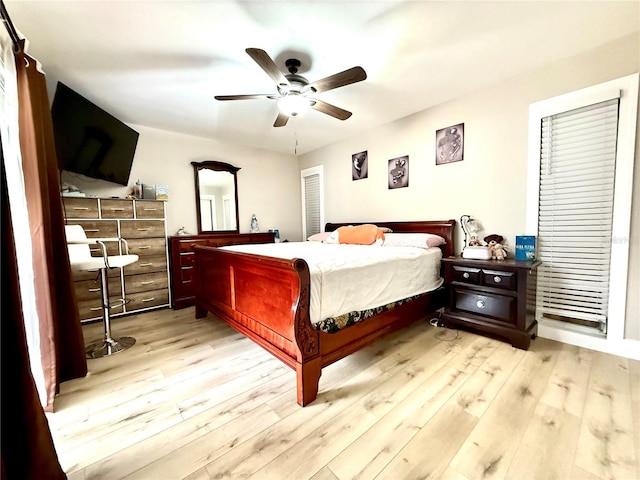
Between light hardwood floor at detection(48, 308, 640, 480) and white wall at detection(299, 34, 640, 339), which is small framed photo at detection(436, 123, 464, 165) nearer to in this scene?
white wall at detection(299, 34, 640, 339)

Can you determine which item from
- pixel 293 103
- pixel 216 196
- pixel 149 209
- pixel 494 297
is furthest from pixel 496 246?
pixel 149 209

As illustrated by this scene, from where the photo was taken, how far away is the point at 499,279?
227 cm

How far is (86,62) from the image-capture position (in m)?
2.11

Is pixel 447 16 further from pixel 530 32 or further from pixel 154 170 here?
pixel 154 170

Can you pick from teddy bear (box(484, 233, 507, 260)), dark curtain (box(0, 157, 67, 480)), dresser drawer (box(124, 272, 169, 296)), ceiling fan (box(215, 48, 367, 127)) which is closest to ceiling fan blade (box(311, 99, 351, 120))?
ceiling fan (box(215, 48, 367, 127))

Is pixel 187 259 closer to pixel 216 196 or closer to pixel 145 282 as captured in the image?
pixel 145 282

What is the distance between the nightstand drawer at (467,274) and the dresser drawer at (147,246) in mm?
3528

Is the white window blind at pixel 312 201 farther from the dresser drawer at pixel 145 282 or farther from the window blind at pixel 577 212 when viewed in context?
the window blind at pixel 577 212

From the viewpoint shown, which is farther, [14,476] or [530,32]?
[530,32]

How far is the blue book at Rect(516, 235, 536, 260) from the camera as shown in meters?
2.36

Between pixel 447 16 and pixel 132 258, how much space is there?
3.09 m

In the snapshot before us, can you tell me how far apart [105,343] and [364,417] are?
7.60 ft

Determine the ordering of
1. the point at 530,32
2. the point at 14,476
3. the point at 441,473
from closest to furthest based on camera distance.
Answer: the point at 14,476 < the point at 441,473 < the point at 530,32

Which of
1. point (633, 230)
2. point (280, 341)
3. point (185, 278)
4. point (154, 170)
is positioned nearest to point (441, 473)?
point (280, 341)
